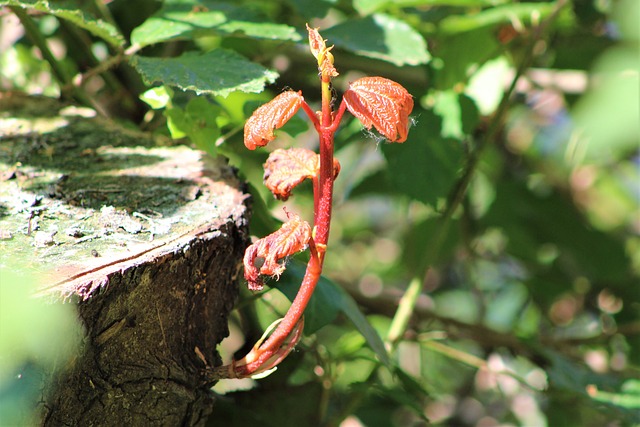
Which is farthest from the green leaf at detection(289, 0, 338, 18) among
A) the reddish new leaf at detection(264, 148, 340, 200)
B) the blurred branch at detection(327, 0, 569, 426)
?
the reddish new leaf at detection(264, 148, 340, 200)

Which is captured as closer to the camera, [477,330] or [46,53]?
[46,53]

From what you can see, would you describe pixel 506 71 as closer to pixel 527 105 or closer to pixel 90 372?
pixel 527 105

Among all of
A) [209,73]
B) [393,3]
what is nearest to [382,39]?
[393,3]

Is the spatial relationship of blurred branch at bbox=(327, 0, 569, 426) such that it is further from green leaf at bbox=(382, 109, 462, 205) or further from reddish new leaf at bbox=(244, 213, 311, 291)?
reddish new leaf at bbox=(244, 213, 311, 291)

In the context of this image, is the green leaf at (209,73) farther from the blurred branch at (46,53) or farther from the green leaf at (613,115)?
the green leaf at (613,115)

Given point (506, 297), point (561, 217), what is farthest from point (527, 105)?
point (506, 297)

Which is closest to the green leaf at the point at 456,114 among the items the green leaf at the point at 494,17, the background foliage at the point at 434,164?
the background foliage at the point at 434,164

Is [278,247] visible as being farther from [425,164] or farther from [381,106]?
[425,164]
